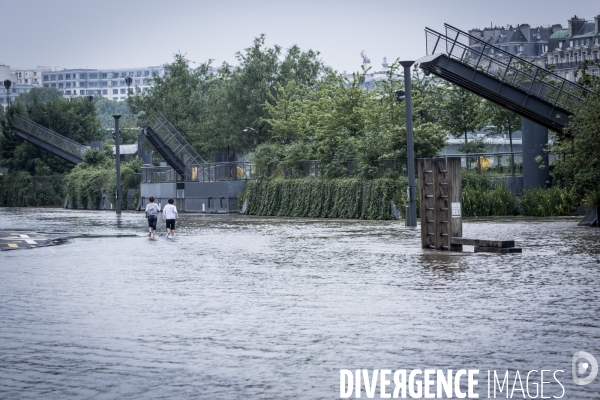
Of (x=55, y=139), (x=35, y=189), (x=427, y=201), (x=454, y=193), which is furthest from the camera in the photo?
(x=35, y=189)

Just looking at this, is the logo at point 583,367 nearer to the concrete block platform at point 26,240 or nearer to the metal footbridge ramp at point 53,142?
the concrete block platform at point 26,240

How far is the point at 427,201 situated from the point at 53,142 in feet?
210

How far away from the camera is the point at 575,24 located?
134m

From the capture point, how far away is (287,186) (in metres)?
52.0

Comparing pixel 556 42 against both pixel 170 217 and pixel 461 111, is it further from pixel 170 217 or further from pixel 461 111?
pixel 170 217

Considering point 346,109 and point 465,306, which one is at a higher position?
point 346,109

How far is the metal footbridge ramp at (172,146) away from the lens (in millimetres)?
65500

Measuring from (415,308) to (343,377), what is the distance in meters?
4.71

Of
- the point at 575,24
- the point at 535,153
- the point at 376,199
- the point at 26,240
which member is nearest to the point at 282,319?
the point at 26,240

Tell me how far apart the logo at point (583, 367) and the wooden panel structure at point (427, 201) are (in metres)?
14.7

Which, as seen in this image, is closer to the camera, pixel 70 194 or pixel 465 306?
pixel 465 306

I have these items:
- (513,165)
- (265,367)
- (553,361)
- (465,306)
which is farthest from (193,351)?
(513,165)

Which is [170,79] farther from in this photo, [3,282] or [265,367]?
[265,367]

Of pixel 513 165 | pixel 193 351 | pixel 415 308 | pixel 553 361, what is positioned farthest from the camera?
pixel 513 165
